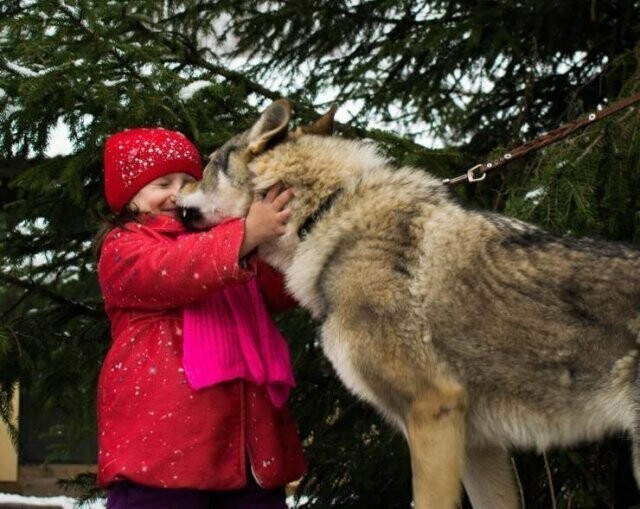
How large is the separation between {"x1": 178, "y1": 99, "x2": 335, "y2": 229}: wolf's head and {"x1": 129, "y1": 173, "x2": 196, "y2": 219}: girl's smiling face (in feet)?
0.20

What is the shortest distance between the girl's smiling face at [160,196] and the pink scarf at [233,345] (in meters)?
0.44

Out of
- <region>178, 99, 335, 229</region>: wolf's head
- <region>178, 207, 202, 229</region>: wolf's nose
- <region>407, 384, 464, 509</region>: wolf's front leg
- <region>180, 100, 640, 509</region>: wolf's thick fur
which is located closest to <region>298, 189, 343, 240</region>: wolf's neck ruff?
<region>180, 100, 640, 509</region>: wolf's thick fur

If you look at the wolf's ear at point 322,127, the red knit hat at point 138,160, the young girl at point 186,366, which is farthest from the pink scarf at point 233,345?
the wolf's ear at point 322,127

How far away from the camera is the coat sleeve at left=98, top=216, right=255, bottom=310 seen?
3.19 metres

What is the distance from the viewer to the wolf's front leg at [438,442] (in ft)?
10.2

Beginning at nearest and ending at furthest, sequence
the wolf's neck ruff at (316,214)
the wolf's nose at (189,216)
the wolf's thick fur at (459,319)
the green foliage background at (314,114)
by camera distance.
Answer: the wolf's thick fur at (459,319)
the wolf's neck ruff at (316,214)
the wolf's nose at (189,216)
the green foliage background at (314,114)

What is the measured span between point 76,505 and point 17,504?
3.63 m

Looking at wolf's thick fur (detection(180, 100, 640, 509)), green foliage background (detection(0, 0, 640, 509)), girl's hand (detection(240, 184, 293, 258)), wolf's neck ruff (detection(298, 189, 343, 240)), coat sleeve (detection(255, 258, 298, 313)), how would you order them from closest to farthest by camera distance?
1. wolf's thick fur (detection(180, 100, 640, 509))
2. girl's hand (detection(240, 184, 293, 258))
3. wolf's neck ruff (detection(298, 189, 343, 240))
4. coat sleeve (detection(255, 258, 298, 313))
5. green foliage background (detection(0, 0, 640, 509))

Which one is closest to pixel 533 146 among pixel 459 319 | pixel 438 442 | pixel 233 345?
pixel 459 319

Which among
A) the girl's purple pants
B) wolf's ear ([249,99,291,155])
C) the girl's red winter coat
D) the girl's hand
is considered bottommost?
the girl's purple pants

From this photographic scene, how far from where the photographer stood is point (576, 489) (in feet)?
15.5

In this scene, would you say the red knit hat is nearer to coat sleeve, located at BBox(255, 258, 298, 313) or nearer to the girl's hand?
the girl's hand

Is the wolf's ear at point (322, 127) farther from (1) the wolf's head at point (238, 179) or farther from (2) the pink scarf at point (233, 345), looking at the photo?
(2) the pink scarf at point (233, 345)

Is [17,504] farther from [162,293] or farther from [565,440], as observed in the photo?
[565,440]
